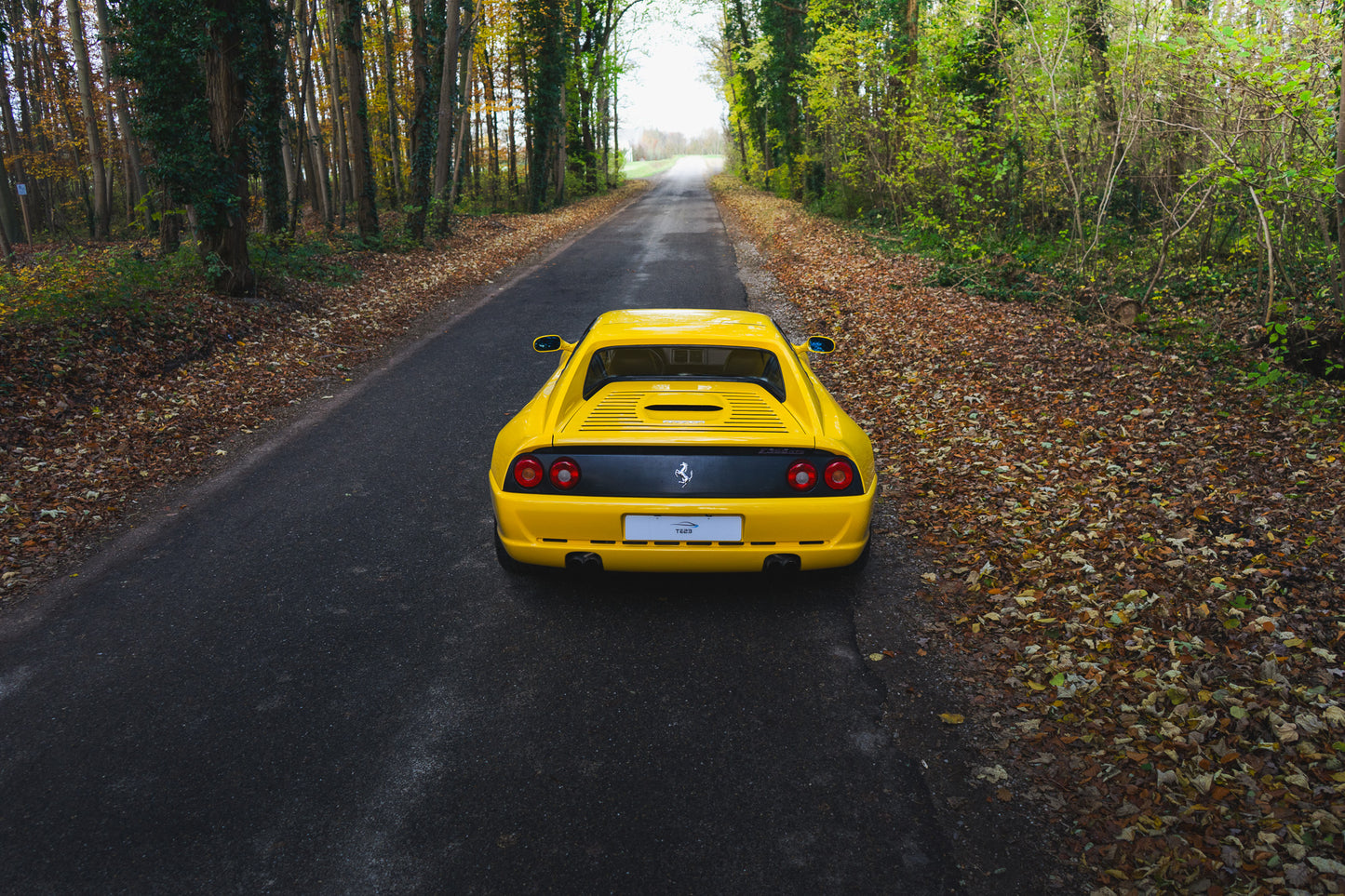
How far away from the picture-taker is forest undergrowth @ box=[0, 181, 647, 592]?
5.18m

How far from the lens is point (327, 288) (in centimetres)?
1234

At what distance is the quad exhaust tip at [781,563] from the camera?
353 centimetres

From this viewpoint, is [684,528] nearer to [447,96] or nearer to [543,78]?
[447,96]

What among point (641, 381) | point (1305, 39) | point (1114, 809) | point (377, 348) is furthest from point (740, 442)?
point (377, 348)

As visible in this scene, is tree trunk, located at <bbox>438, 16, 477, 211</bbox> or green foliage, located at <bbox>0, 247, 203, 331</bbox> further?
tree trunk, located at <bbox>438, 16, 477, 211</bbox>

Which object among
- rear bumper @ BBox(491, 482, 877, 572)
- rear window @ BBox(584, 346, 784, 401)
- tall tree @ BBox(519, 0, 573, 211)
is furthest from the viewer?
tall tree @ BBox(519, 0, 573, 211)

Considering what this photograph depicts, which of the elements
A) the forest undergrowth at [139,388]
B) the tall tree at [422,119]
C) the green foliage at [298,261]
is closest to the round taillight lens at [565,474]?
the forest undergrowth at [139,388]

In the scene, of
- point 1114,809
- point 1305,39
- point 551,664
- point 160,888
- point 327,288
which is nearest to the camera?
point 160,888

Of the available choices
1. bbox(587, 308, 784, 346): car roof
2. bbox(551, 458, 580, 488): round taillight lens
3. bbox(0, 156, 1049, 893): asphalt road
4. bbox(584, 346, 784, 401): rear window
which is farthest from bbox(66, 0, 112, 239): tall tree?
bbox(551, 458, 580, 488): round taillight lens

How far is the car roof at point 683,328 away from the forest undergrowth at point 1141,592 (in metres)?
1.68

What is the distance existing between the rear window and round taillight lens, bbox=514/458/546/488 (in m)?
→ 0.63

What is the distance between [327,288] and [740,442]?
36.2 feet

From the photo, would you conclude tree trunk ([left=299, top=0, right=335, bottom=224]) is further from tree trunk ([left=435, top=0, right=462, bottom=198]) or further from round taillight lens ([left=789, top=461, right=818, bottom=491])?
round taillight lens ([left=789, top=461, right=818, bottom=491])

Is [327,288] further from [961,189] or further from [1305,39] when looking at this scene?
[1305,39]
